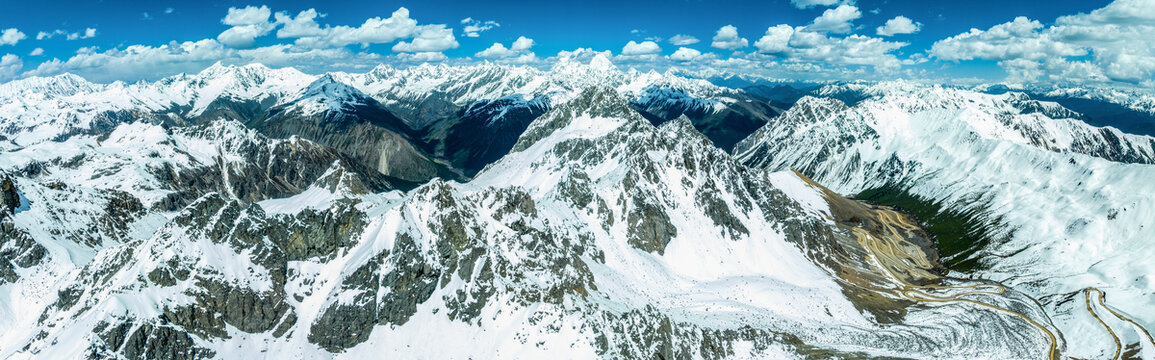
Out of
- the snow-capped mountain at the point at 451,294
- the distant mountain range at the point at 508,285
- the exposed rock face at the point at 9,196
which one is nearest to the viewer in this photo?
the snow-capped mountain at the point at 451,294

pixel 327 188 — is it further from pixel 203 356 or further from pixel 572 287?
pixel 572 287

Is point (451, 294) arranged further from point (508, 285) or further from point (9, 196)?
point (9, 196)

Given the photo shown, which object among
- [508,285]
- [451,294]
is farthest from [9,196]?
[508,285]

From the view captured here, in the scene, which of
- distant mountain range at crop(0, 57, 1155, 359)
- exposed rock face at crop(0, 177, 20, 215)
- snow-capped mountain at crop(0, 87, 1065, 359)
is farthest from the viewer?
exposed rock face at crop(0, 177, 20, 215)

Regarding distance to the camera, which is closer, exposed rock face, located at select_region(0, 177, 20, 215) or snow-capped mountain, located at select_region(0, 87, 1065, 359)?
snow-capped mountain, located at select_region(0, 87, 1065, 359)

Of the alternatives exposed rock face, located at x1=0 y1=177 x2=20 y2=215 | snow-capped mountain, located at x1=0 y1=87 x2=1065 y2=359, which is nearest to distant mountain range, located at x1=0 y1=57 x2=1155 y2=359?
snow-capped mountain, located at x1=0 y1=87 x2=1065 y2=359

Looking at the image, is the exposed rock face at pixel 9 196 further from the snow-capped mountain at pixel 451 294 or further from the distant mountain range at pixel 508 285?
the snow-capped mountain at pixel 451 294

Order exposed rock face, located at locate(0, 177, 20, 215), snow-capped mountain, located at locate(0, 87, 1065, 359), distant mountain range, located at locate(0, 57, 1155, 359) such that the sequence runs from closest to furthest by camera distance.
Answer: snow-capped mountain, located at locate(0, 87, 1065, 359) → distant mountain range, located at locate(0, 57, 1155, 359) → exposed rock face, located at locate(0, 177, 20, 215)

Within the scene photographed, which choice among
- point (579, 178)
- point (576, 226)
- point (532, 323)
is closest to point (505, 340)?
point (532, 323)

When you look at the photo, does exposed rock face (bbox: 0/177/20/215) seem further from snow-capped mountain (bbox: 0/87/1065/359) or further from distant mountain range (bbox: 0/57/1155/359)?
snow-capped mountain (bbox: 0/87/1065/359)

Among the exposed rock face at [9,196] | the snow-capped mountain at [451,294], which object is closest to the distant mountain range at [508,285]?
the snow-capped mountain at [451,294]

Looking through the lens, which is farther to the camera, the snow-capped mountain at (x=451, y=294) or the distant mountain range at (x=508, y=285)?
the distant mountain range at (x=508, y=285)
